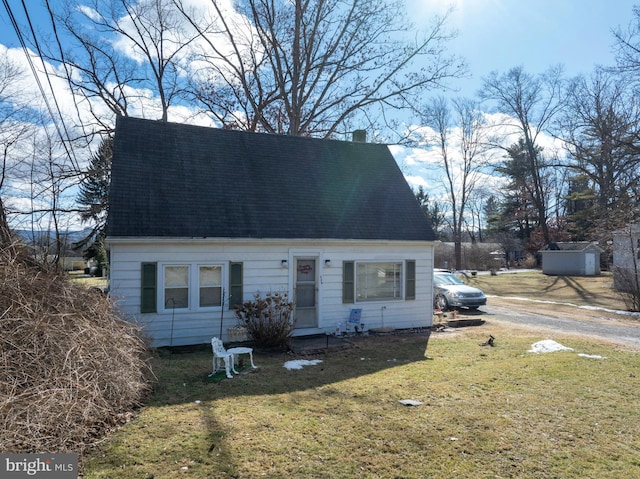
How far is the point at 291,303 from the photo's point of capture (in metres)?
9.80

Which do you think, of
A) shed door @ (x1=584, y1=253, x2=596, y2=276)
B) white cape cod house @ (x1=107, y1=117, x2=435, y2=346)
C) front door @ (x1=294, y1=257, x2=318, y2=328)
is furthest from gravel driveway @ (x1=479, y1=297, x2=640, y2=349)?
shed door @ (x1=584, y1=253, x2=596, y2=276)

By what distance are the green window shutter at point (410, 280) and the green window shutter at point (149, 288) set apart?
6806 mm

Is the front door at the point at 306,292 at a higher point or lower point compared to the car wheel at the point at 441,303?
higher

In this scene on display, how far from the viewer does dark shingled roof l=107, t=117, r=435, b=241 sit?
9805mm

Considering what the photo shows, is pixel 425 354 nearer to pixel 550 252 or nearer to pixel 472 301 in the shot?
pixel 472 301

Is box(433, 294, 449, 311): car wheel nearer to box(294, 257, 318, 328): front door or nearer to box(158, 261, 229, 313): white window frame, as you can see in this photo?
box(294, 257, 318, 328): front door

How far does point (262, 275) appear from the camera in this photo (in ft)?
33.9

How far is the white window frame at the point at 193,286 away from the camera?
9.40m

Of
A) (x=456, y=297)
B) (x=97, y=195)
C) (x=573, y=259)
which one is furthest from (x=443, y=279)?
(x=573, y=259)

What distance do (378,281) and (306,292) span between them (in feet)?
7.15

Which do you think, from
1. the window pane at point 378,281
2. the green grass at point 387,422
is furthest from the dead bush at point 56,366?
the window pane at point 378,281

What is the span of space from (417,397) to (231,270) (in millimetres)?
5553

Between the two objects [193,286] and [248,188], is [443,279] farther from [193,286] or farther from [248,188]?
[193,286]

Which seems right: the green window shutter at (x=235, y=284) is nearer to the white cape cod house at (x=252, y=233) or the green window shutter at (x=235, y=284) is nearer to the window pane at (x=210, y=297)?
the white cape cod house at (x=252, y=233)
